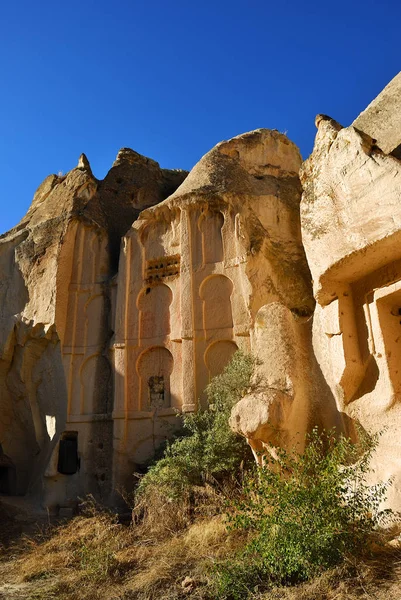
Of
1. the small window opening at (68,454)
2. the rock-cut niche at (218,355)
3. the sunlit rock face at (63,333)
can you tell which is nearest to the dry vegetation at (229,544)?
the rock-cut niche at (218,355)

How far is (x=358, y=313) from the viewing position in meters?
8.98

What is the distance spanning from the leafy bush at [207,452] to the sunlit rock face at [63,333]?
267 centimetres

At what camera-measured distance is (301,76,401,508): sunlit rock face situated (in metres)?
7.97

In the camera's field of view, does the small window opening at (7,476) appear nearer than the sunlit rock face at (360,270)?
No

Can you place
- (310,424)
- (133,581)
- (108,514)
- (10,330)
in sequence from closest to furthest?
(133,581)
(310,424)
(108,514)
(10,330)

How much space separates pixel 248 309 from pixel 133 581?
23.5 feet

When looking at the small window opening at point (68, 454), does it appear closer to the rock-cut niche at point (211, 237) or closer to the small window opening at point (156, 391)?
the small window opening at point (156, 391)

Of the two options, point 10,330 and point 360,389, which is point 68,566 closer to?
point 360,389

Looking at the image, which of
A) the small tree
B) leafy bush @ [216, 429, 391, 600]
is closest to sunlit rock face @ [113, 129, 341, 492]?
the small tree

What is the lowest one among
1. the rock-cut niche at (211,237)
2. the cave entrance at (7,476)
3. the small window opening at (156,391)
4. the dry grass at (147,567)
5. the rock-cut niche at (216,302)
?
the dry grass at (147,567)

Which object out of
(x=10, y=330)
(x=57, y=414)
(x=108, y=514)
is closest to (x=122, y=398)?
(x=57, y=414)

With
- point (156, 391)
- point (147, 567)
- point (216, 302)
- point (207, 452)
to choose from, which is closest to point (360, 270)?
point (207, 452)

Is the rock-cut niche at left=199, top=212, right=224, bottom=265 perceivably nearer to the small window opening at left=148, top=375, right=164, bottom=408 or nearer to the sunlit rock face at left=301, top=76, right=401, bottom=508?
the small window opening at left=148, top=375, right=164, bottom=408

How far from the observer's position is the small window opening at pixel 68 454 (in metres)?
13.8
